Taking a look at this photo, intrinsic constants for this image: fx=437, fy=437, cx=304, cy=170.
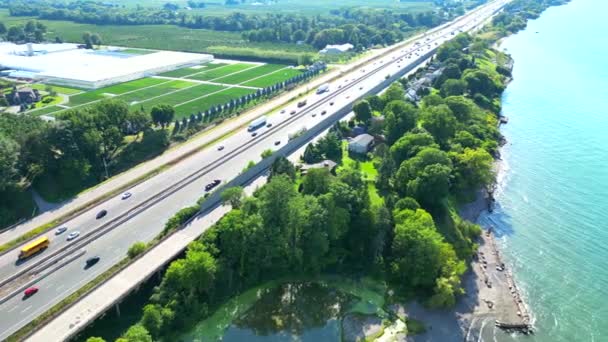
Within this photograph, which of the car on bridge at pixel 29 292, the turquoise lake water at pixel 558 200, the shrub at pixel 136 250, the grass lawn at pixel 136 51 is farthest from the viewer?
the grass lawn at pixel 136 51

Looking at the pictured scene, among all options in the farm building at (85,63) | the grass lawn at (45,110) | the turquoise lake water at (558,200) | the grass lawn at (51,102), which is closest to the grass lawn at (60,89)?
the farm building at (85,63)

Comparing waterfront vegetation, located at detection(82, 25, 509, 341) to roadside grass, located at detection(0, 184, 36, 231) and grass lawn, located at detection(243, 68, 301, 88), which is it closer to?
roadside grass, located at detection(0, 184, 36, 231)

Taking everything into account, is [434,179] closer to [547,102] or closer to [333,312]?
[333,312]

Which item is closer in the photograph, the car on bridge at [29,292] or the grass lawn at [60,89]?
the car on bridge at [29,292]

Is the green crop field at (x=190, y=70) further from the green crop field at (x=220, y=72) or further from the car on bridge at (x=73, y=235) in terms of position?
the car on bridge at (x=73, y=235)

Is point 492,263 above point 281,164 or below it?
below

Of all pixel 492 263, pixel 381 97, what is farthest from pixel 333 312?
pixel 381 97

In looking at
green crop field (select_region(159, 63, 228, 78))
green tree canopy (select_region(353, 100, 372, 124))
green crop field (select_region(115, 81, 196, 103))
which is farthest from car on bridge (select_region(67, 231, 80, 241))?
green crop field (select_region(159, 63, 228, 78))
